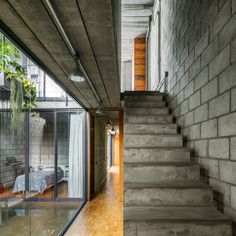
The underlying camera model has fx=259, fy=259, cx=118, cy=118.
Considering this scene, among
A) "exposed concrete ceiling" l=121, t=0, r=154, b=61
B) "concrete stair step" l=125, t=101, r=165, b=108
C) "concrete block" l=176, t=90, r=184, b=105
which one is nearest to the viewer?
"concrete block" l=176, t=90, r=184, b=105

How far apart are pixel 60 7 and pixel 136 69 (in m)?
8.20

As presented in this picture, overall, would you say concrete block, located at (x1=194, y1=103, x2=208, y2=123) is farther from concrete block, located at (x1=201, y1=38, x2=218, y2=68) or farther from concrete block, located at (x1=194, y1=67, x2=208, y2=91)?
concrete block, located at (x1=201, y1=38, x2=218, y2=68)

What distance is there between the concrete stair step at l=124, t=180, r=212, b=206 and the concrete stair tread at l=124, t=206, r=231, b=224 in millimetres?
80

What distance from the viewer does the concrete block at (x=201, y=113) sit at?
2.70m

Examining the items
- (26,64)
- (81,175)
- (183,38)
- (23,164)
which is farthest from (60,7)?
(81,175)

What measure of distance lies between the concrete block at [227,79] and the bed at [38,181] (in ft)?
6.93

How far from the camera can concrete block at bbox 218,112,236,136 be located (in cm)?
201

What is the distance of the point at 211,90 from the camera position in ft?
8.27

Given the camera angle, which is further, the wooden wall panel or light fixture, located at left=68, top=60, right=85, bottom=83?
the wooden wall panel

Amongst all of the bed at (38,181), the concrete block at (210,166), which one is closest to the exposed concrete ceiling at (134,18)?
the bed at (38,181)

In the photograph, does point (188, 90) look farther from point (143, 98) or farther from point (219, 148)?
point (143, 98)

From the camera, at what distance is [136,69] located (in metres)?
9.90

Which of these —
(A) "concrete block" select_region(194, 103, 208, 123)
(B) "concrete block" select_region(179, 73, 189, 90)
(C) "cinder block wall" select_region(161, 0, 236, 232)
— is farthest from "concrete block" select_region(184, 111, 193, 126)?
(B) "concrete block" select_region(179, 73, 189, 90)

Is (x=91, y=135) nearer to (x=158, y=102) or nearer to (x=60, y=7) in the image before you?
(x=158, y=102)
